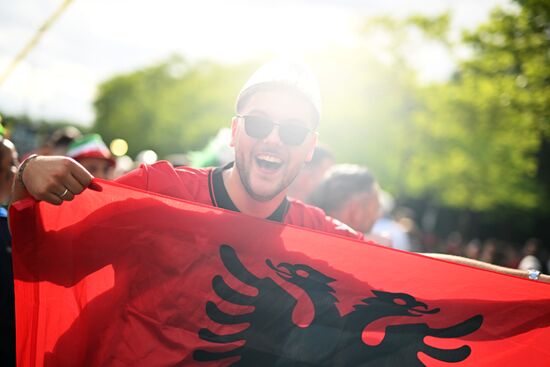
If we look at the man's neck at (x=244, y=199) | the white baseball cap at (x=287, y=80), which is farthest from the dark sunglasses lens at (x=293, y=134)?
the man's neck at (x=244, y=199)

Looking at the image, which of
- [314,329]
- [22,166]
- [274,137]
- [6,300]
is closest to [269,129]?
[274,137]

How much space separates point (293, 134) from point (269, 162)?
0.57 ft

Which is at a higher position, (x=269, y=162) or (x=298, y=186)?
(x=298, y=186)

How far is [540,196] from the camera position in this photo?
2534cm

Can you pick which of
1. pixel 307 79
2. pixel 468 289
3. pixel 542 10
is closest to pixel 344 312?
pixel 468 289

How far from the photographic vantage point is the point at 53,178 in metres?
1.97

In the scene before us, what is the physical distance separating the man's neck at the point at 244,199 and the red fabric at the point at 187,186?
9 centimetres

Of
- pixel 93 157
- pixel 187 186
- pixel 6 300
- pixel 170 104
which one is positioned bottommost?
pixel 6 300

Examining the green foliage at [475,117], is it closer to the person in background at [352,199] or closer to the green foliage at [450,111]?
the green foliage at [450,111]

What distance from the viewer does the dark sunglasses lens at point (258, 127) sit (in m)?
2.44

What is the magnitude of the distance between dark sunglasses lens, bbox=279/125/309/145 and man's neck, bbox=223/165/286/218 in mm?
261

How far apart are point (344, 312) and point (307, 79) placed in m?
1.10

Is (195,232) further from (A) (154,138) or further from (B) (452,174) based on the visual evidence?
(A) (154,138)

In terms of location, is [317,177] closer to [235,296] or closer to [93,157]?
[93,157]
